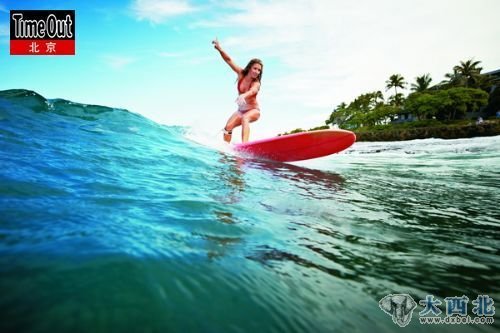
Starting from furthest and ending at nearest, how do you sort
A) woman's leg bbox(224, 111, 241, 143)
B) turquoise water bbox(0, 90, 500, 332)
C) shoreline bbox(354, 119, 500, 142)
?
shoreline bbox(354, 119, 500, 142) → woman's leg bbox(224, 111, 241, 143) → turquoise water bbox(0, 90, 500, 332)

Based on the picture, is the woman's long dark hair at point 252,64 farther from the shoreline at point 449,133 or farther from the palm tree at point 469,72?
the palm tree at point 469,72

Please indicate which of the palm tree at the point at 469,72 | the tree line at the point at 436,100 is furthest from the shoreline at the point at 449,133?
the palm tree at the point at 469,72


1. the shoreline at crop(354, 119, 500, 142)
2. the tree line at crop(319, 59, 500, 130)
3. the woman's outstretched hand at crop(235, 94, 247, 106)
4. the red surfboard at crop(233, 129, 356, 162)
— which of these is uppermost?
the tree line at crop(319, 59, 500, 130)

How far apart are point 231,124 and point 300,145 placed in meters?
2.11

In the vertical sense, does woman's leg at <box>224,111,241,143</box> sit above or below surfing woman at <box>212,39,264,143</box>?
below

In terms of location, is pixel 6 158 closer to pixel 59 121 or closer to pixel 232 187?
pixel 232 187

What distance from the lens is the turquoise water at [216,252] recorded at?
1127 millimetres

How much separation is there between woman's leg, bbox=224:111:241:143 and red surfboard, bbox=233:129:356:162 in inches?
A: 34.5

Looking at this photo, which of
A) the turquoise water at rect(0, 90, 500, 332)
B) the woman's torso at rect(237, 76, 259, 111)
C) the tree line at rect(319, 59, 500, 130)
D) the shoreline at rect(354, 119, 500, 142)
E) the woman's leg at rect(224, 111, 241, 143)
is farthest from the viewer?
the tree line at rect(319, 59, 500, 130)

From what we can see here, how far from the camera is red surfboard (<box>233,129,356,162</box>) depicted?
21.0 feet

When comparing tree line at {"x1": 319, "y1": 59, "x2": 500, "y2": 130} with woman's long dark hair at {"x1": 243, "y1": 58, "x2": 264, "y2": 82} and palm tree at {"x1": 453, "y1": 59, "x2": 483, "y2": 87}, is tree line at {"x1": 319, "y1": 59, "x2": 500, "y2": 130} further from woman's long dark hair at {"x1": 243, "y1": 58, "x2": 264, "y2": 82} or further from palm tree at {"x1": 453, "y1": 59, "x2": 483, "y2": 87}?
woman's long dark hair at {"x1": 243, "y1": 58, "x2": 264, "y2": 82}

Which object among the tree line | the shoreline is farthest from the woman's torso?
the tree line

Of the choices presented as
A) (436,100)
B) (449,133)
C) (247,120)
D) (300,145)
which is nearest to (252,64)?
(247,120)

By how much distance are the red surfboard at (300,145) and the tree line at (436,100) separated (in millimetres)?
46012
